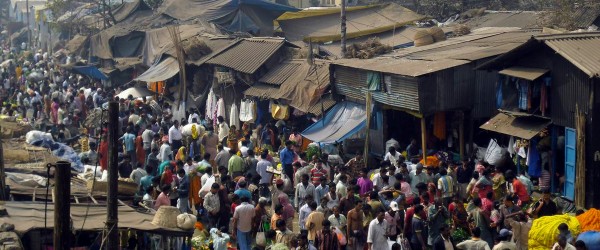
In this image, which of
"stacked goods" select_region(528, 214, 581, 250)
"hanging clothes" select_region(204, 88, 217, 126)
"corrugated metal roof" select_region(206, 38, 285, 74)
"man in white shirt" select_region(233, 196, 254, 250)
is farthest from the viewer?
"hanging clothes" select_region(204, 88, 217, 126)

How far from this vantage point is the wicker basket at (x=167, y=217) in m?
13.1

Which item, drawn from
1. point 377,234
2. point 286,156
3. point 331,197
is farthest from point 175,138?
point 377,234

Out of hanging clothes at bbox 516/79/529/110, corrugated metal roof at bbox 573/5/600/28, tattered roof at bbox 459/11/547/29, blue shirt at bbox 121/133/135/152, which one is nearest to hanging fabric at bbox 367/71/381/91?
hanging clothes at bbox 516/79/529/110

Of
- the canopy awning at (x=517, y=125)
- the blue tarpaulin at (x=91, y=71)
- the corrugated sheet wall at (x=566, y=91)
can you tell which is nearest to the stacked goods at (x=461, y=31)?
the canopy awning at (x=517, y=125)

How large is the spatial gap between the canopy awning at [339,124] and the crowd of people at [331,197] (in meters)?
0.48

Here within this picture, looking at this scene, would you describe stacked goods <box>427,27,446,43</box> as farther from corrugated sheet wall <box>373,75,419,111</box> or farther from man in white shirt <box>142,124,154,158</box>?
man in white shirt <box>142,124,154,158</box>

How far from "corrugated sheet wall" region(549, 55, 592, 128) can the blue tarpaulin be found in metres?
20.8

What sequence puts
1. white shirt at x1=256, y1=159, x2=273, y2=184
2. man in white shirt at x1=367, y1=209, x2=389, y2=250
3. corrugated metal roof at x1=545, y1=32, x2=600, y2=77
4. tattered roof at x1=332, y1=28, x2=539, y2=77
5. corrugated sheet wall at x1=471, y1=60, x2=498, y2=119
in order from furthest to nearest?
corrugated sheet wall at x1=471, y1=60, x2=498, y2=119
tattered roof at x1=332, y1=28, x2=539, y2=77
white shirt at x1=256, y1=159, x2=273, y2=184
corrugated metal roof at x1=545, y1=32, x2=600, y2=77
man in white shirt at x1=367, y1=209, x2=389, y2=250

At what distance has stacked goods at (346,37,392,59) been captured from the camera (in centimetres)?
2247

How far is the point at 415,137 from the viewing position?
21.1 m

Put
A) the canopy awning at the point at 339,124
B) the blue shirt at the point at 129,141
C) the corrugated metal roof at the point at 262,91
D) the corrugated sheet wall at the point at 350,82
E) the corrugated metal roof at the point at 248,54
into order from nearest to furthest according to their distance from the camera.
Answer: the canopy awning at the point at 339,124
the corrugated sheet wall at the point at 350,82
the blue shirt at the point at 129,141
the corrugated metal roof at the point at 262,91
the corrugated metal roof at the point at 248,54

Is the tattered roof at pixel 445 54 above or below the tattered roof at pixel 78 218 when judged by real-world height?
above

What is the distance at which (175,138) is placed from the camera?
71.3ft

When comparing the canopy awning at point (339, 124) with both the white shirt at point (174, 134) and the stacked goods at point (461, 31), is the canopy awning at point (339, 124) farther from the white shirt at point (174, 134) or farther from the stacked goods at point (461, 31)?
the stacked goods at point (461, 31)
